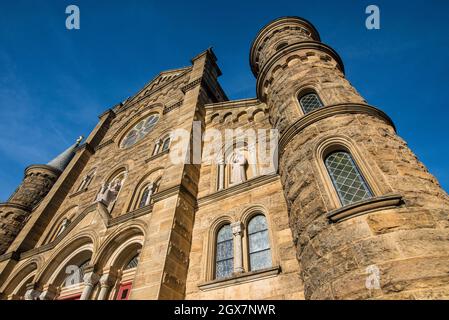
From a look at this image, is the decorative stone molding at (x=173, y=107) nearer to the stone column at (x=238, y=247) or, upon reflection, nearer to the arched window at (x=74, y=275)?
the arched window at (x=74, y=275)

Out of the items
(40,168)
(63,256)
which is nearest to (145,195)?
(63,256)

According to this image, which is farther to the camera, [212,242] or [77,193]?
[77,193]

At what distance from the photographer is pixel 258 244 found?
6.87 metres

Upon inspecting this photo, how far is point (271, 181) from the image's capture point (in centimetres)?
779

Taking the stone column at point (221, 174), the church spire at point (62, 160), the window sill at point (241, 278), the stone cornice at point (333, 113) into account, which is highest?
the church spire at point (62, 160)

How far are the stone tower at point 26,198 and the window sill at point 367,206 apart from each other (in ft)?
56.4

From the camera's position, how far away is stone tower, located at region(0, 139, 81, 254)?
15.5 meters

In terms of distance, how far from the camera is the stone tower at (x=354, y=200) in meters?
3.76

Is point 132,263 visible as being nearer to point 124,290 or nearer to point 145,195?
point 124,290

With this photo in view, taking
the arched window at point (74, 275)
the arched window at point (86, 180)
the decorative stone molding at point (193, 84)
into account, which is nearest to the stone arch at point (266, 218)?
the arched window at point (74, 275)

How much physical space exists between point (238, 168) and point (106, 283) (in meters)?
5.53

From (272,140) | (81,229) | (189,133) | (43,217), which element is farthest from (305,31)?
(43,217)
